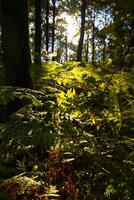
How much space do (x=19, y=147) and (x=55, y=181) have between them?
16.1 inches

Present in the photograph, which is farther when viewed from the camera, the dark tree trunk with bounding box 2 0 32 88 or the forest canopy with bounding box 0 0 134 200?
the dark tree trunk with bounding box 2 0 32 88

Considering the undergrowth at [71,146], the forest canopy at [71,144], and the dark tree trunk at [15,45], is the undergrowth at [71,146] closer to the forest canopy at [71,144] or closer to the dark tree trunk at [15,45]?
the forest canopy at [71,144]

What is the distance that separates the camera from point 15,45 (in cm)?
411

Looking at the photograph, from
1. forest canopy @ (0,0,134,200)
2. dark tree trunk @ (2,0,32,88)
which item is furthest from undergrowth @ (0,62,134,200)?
dark tree trunk @ (2,0,32,88)

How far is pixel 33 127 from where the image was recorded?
6.64 ft

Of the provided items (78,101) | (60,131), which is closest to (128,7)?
(60,131)

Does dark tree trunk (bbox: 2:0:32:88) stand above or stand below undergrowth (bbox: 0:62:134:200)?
above

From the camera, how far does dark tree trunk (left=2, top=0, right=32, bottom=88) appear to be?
4086 mm

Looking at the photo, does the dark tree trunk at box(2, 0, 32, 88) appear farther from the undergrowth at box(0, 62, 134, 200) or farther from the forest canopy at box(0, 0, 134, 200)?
the undergrowth at box(0, 62, 134, 200)

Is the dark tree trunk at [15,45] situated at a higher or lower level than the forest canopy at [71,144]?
higher

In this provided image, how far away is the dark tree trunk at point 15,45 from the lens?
409cm

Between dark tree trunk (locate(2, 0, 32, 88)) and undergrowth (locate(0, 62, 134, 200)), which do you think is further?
dark tree trunk (locate(2, 0, 32, 88))

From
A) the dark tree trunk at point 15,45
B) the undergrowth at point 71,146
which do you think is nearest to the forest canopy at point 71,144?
the undergrowth at point 71,146

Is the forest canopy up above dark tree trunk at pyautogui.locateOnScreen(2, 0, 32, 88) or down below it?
below
